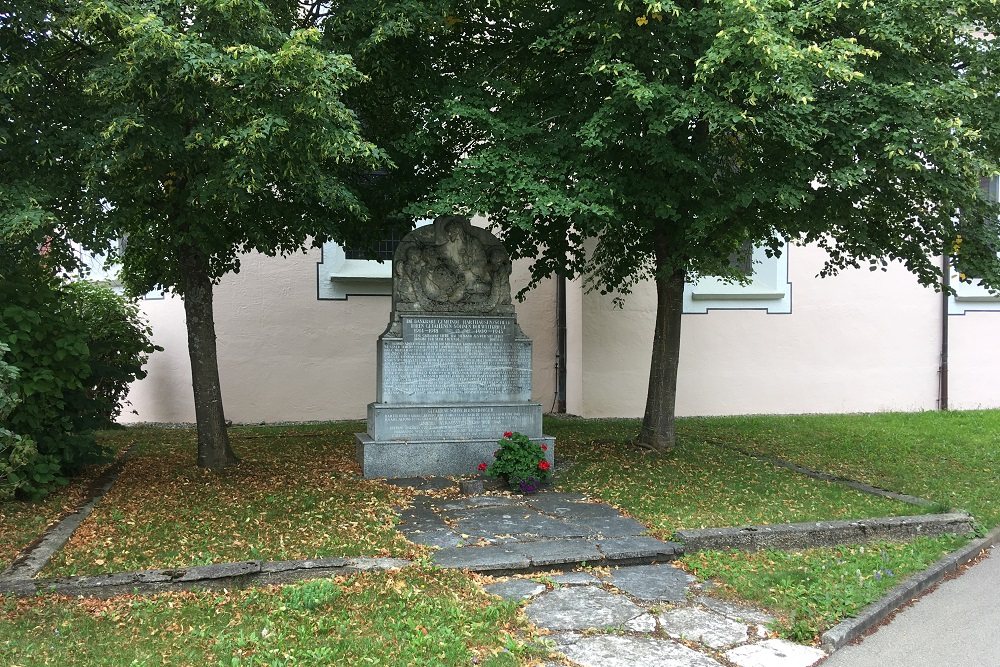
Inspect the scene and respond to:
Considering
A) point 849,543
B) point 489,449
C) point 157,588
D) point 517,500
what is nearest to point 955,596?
point 849,543

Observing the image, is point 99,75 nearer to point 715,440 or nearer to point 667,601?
point 667,601

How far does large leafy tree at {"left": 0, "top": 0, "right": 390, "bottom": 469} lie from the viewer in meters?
5.89

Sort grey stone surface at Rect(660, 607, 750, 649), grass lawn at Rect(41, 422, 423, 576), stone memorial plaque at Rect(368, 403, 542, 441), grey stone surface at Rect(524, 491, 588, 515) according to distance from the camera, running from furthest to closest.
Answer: stone memorial plaque at Rect(368, 403, 542, 441) < grey stone surface at Rect(524, 491, 588, 515) < grass lawn at Rect(41, 422, 423, 576) < grey stone surface at Rect(660, 607, 750, 649)

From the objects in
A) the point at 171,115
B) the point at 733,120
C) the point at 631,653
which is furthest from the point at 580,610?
the point at 171,115

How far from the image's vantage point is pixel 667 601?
5.52 m

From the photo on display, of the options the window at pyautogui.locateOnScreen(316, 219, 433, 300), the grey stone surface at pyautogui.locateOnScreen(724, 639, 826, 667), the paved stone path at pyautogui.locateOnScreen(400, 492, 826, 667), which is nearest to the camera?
the grey stone surface at pyautogui.locateOnScreen(724, 639, 826, 667)

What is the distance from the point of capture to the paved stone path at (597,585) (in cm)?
472

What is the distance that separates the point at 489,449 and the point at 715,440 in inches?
172

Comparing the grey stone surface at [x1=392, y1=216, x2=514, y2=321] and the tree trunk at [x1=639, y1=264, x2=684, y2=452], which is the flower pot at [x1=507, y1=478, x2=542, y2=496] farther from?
the tree trunk at [x1=639, y1=264, x2=684, y2=452]

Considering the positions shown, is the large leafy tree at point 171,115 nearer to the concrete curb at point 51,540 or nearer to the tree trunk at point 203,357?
the tree trunk at point 203,357

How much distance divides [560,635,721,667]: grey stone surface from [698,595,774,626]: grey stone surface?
67 cm

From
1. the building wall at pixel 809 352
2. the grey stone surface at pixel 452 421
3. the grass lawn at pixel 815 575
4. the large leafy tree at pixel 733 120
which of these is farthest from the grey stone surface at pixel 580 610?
the building wall at pixel 809 352

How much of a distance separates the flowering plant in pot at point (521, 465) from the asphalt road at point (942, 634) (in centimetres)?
374

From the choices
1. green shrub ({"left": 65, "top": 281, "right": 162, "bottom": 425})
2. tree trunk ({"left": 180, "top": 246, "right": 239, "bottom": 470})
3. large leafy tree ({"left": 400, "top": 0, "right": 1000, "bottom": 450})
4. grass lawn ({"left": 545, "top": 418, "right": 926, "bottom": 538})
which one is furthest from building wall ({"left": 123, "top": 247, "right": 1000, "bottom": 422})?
large leafy tree ({"left": 400, "top": 0, "right": 1000, "bottom": 450})
